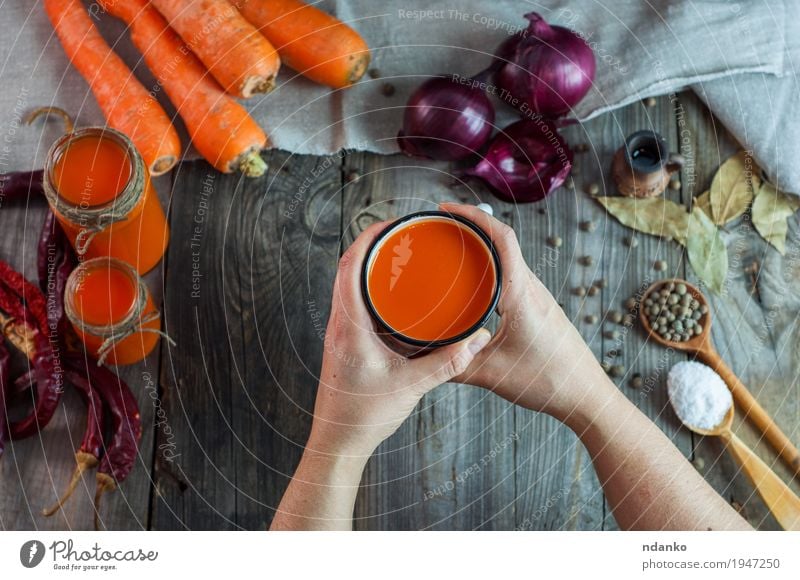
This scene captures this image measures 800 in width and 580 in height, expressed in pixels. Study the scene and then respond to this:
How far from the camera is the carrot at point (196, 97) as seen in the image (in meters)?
0.56

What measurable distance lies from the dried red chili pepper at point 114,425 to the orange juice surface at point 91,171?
13cm

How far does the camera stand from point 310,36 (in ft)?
1.85

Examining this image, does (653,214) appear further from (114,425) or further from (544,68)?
(114,425)

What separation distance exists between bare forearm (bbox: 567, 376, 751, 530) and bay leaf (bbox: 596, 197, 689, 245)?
0.13m

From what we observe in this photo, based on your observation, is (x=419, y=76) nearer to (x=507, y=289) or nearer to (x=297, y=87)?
(x=297, y=87)

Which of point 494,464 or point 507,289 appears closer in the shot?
point 507,289

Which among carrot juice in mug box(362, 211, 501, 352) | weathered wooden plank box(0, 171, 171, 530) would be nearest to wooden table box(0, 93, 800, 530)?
weathered wooden plank box(0, 171, 171, 530)

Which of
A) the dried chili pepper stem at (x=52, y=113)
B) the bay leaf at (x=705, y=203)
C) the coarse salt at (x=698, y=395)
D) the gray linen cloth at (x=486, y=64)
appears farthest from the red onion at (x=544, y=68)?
the dried chili pepper stem at (x=52, y=113)

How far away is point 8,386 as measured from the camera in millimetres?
550

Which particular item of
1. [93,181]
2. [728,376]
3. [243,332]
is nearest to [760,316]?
[728,376]

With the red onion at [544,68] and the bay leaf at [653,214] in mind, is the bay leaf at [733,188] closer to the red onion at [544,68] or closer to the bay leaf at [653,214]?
the bay leaf at [653,214]

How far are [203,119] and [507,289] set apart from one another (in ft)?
0.89
